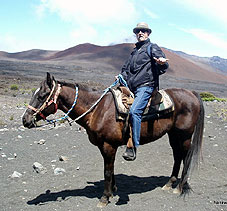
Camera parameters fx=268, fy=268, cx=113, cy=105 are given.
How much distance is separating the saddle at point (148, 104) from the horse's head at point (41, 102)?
1023 mm

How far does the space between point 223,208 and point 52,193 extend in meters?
2.94

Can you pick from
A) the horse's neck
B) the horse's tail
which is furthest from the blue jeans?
the horse's tail

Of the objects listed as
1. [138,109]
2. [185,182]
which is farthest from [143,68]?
[185,182]

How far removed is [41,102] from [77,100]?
1.93ft

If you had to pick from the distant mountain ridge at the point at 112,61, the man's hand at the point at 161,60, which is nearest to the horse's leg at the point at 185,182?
the man's hand at the point at 161,60

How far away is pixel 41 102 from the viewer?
4.22 meters

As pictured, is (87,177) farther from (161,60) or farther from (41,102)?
(161,60)

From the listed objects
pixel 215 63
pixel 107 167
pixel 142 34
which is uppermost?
pixel 215 63

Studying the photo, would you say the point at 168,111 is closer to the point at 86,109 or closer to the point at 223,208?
the point at 86,109

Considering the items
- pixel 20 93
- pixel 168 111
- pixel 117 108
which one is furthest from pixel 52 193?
pixel 20 93

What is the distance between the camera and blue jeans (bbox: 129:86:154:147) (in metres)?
4.33

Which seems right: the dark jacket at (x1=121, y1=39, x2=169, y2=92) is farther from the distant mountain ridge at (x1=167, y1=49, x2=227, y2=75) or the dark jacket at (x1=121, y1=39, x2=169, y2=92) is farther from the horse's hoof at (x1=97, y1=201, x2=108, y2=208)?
the distant mountain ridge at (x1=167, y1=49, x2=227, y2=75)

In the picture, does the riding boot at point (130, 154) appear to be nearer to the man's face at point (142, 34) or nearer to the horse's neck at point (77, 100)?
the horse's neck at point (77, 100)

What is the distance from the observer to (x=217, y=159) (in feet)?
22.4
